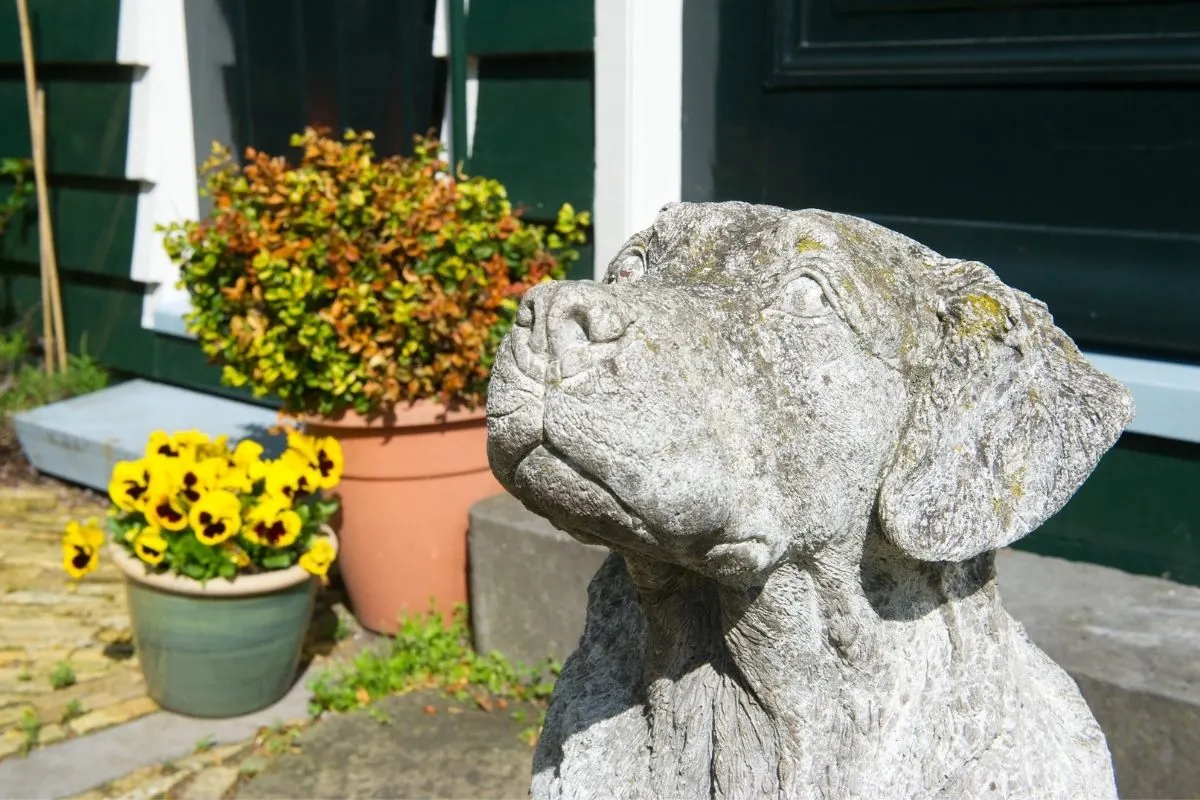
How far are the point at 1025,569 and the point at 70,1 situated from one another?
5.08 meters

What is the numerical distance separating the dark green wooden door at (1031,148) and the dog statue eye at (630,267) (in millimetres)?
2112

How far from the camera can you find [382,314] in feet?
12.5

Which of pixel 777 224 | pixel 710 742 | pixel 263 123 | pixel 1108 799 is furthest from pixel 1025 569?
pixel 263 123

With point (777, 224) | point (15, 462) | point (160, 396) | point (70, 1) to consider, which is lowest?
point (15, 462)

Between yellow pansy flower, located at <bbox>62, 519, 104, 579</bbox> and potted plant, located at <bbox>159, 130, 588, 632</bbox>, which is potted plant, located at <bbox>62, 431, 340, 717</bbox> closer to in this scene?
yellow pansy flower, located at <bbox>62, 519, 104, 579</bbox>

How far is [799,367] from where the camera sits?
1287 millimetres

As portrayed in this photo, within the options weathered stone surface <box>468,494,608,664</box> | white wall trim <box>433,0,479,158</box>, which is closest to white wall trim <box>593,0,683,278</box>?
white wall trim <box>433,0,479,158</box>

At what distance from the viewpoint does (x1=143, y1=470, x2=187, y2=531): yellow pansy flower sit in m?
3.55

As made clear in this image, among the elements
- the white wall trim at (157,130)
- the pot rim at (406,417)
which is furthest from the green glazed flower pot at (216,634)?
the white wall trim at (157,130)

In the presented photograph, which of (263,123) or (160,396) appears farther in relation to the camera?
(160,396)

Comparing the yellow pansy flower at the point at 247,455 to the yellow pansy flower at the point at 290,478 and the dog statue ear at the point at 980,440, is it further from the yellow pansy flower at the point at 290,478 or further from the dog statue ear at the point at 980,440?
the dog statue ear at the point at 980,440

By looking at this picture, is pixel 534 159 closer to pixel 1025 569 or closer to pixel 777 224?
pixel 1025 569

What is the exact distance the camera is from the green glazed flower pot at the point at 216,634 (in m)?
3.66

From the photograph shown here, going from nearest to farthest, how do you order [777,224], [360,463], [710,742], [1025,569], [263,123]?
[777,224]
[710,742]
[1025,569]
[360,463]
[263,123]
